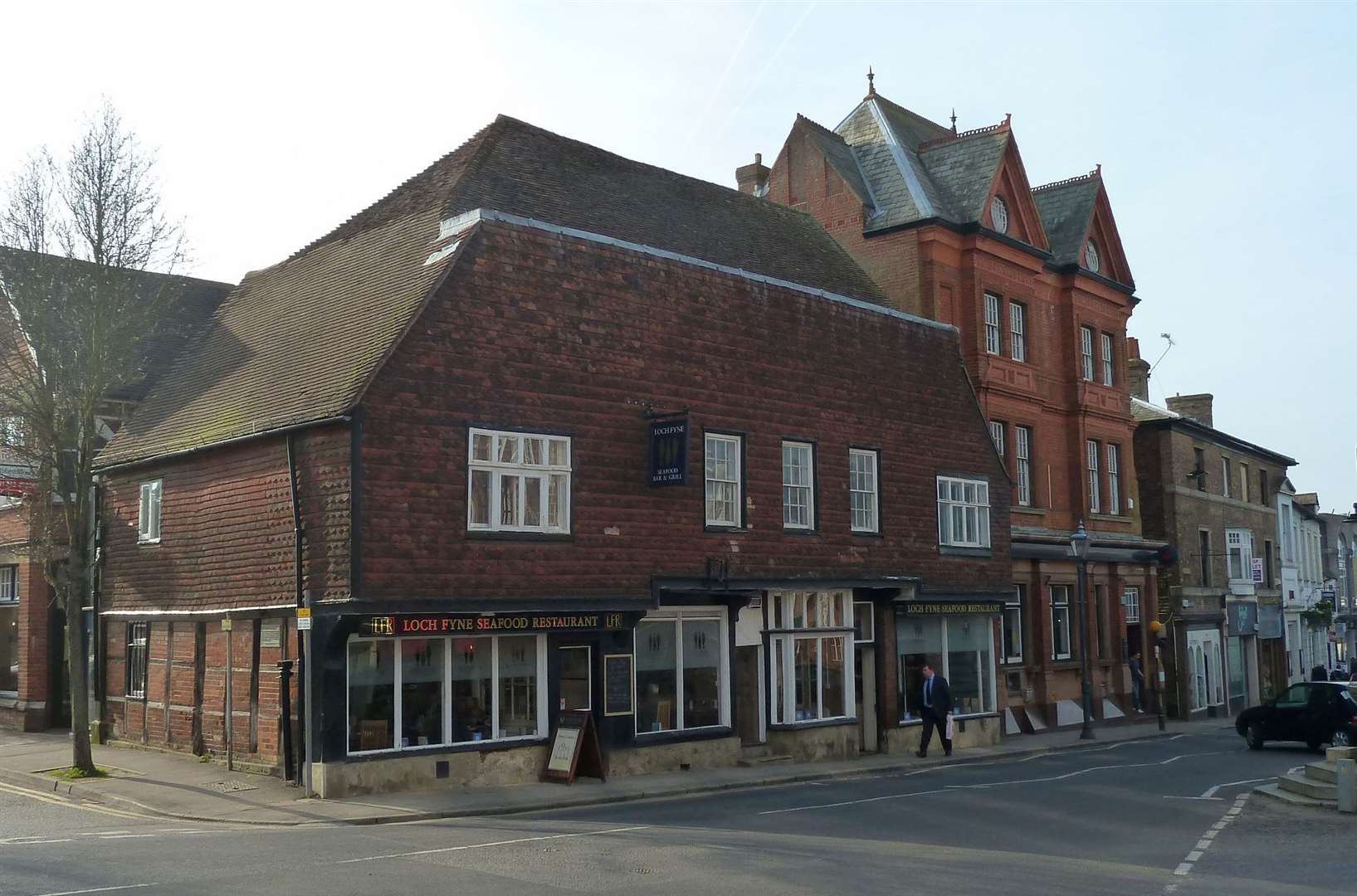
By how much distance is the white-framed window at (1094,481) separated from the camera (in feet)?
126

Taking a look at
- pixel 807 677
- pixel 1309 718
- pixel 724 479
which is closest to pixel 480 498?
pixel 724 479

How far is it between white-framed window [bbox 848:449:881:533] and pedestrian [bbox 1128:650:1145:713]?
15.5m

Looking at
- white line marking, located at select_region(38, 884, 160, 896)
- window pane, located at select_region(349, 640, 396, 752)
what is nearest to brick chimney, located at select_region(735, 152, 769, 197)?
window pane, located at select_region(349, 640, 396, 752)

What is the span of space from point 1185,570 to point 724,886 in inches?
1403

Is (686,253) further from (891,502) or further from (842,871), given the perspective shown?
(842,871)

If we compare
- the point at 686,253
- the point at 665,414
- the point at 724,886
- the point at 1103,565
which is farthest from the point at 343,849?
the point at 1103,565

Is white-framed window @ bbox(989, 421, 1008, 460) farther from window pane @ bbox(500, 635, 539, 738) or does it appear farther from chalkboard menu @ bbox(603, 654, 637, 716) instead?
window pane @ bbox(500, 635, 539, 738)

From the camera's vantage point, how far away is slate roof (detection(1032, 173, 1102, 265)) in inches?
A: 1528

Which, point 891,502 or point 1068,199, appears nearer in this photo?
point 891,502

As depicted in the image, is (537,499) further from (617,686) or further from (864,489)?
(864,489)

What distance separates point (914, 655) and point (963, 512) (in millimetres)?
3647

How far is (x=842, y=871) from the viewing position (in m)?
12.2

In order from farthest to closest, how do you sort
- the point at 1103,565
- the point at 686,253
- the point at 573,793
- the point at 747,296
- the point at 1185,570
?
the point at 1185,570, the point at 1103,565, the point at 686,253, the point at 747,296, the point at 573,793

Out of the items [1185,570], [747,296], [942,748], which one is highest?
[747,296]
